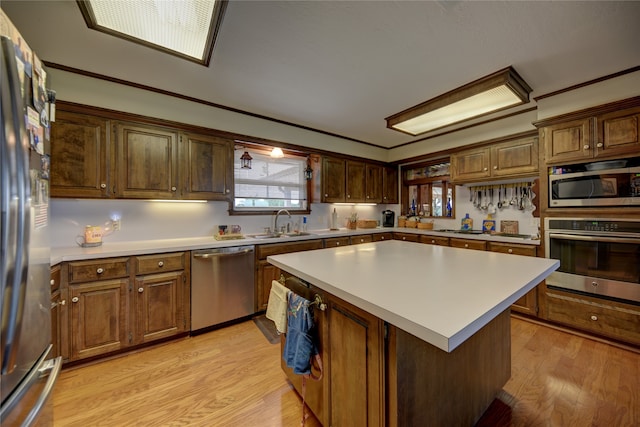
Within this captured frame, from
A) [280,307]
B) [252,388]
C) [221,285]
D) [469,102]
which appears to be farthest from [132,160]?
[469,102]

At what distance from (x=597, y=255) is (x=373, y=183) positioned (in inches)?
113

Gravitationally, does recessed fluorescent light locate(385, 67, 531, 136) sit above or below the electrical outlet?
above

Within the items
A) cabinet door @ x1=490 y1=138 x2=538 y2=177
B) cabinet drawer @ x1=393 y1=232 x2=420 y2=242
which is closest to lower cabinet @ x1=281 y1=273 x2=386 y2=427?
cabinet drawer @ x1=393 y1=232 x2=420 y2=242

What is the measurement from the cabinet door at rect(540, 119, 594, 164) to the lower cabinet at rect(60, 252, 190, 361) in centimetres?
387

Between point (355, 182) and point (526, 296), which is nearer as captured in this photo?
point (526, 296)

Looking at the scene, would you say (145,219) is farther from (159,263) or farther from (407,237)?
(407,237)

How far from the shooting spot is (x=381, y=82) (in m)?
2.35

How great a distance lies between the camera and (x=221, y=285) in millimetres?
2564

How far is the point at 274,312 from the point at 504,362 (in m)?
1.55

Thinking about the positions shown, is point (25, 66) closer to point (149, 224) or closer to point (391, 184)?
point (149, 224)

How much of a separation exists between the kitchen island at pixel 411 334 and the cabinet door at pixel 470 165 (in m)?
2.20

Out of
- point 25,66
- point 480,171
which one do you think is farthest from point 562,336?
point 25,66

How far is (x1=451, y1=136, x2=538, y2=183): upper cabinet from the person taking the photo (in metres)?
2.99

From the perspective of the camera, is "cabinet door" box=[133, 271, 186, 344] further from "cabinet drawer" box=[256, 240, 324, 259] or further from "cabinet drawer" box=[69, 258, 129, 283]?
"cabinet drawer" box=[256, 240, 324, 259]
